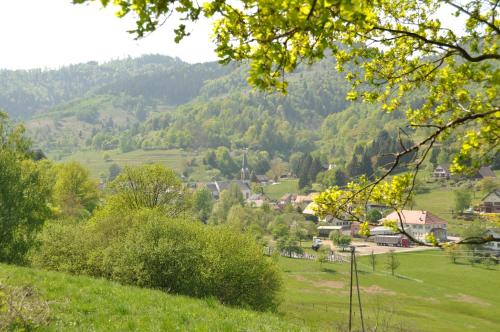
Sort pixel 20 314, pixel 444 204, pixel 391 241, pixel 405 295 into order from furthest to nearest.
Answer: pixel 444 204 → pixel 391 241 → pixel 405 295 → pixel 20 314

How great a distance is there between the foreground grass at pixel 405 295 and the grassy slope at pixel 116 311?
24.0 metres

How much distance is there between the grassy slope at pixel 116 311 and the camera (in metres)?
11.7

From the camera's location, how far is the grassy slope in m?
11.7

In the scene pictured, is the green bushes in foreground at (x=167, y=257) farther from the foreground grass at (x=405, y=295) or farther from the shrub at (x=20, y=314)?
the shrub at (x=20, y=314)

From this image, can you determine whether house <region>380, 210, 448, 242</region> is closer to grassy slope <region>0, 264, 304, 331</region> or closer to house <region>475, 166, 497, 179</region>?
house <region>475, 166, 497, 179</region>

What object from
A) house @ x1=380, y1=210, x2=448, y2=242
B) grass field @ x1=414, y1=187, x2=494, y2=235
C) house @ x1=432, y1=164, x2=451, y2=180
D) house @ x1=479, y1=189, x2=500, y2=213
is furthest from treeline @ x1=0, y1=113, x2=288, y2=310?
house @ x1=432, y1=164, x2=451, y2=180

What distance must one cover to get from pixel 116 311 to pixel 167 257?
17438 millimetres

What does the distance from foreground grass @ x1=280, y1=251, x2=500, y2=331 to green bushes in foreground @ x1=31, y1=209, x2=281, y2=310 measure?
6.36 meters

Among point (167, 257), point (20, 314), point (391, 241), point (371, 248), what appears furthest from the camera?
point (391, 241)

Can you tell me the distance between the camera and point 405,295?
6669 cm

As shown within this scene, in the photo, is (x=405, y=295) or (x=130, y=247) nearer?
(x=130, y=247)

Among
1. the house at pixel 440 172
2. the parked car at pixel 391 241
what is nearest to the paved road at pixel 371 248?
the parked car at pixel 391 241

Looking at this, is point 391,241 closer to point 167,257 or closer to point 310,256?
point 310,256

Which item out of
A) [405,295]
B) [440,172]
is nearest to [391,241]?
[405,295]
